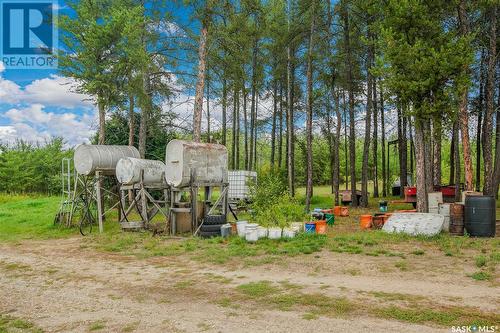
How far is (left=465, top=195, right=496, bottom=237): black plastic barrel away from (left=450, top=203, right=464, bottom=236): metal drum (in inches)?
8.6

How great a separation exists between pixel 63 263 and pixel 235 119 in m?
24.8

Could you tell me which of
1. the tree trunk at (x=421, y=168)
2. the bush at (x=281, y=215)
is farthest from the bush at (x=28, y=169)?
the tree trunk at (x=421, y=168)

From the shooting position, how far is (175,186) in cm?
1522

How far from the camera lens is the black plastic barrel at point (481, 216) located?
12.7 metres

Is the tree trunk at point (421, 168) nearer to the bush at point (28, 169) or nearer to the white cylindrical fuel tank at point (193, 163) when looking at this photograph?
the white cylindrical fuel tank at point (193, 163)

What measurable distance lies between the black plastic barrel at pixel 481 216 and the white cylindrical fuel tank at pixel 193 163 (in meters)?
8.91

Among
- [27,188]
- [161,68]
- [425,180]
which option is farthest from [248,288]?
[27,188]

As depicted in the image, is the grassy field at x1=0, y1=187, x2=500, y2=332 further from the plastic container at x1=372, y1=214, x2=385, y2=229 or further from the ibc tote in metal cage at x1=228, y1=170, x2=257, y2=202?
the ibc tote in metal cage at x1=228, y1=170, x2=257, y2=202

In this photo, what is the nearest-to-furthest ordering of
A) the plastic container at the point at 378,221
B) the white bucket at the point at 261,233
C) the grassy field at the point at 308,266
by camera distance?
the grassy field at the point at 308,266, the white bucket at the point at 261,233, the plastic container at the point at 378,221

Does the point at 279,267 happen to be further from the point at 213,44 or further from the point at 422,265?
the point at 213,44

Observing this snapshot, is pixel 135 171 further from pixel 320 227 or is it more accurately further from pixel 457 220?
pixel 457 220

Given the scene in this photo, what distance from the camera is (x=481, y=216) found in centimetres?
1274

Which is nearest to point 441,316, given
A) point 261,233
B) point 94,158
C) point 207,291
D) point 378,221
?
point 207,291

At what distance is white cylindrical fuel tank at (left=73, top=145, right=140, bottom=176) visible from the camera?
17.1 meters
